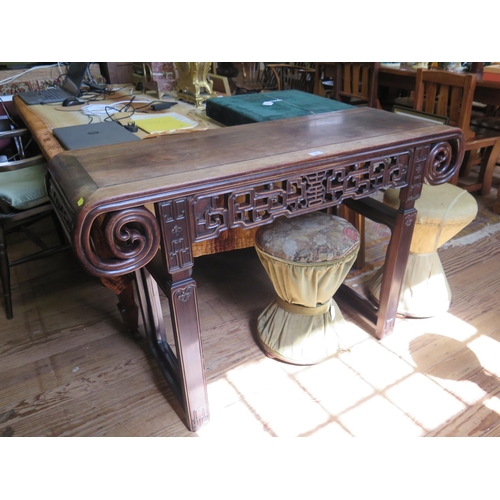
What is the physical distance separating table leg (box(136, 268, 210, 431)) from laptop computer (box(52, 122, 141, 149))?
1.48 feet

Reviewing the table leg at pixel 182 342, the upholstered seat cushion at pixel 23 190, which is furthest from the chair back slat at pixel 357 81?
the table leg at pixel 182 342

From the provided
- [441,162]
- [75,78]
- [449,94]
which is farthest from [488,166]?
[75,78]

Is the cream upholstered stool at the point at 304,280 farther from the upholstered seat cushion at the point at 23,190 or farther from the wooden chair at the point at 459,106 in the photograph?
the wooden chair at the point at 459,106

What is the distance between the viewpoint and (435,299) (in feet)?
5.63

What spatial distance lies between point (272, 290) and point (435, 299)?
68cm

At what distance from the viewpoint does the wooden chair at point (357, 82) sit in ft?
10.3

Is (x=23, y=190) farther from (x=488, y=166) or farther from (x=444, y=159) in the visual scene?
(x=488, y=166)

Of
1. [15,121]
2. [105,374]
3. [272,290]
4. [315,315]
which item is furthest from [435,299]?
[15,121]

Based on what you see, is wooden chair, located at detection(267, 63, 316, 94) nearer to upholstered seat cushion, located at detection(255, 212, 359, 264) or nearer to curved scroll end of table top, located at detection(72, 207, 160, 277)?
upholstered seat cushion, located at detection(255, 212, 359, 264)

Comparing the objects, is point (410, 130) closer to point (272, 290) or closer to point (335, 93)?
point (272, 290)

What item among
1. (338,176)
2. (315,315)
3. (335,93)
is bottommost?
(315,315)

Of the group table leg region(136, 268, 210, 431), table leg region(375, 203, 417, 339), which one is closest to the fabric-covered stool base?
table leg region(375, 203, 417, 339)

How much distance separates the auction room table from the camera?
0.91 metres

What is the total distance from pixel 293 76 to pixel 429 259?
3356 millimetres
